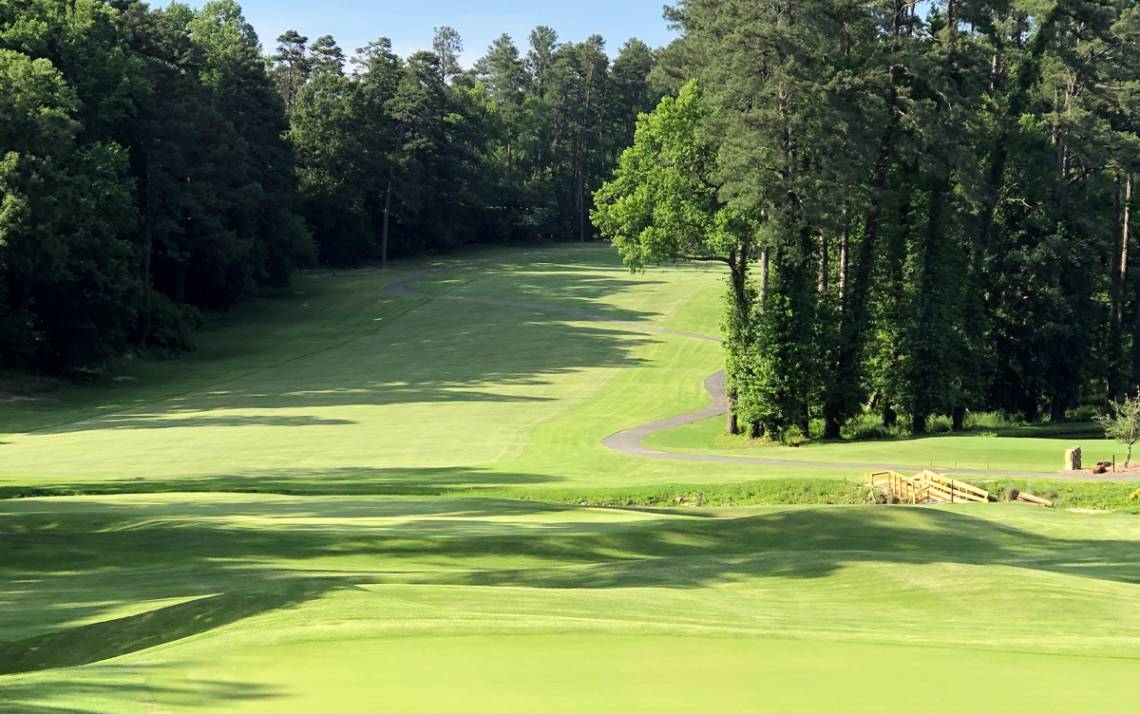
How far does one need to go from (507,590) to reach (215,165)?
260 ft

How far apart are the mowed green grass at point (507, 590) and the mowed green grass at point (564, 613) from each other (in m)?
0.05

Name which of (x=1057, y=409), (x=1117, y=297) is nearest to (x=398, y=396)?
(x=1057, y=409)

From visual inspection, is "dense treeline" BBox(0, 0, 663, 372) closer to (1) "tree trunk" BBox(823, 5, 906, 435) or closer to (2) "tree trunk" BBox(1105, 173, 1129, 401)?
(1) "tree trunk" BBox(823, 5, 906, 435)

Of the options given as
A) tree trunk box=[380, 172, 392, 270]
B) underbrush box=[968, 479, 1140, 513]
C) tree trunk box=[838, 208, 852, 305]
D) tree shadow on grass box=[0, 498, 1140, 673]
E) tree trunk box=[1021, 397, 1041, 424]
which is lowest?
tree trunk box=[1021, 397, 1041, 424]

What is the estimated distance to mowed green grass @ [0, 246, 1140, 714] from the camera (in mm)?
8758

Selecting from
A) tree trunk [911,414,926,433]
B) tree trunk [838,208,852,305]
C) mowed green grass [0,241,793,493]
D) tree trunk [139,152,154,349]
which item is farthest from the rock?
tree trunk [139,152,154,349]

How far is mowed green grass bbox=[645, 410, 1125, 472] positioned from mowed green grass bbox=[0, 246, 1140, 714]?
108 inches

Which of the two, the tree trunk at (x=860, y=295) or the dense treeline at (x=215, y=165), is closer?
the tree trunk at (x=860, y=295)

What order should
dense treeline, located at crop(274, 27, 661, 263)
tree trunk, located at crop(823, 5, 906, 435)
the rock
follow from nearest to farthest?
the rock < tree trunk, located at crop(823, 5, 906, 435) < dense treeline, located at crop(274, 27, 661, 263)

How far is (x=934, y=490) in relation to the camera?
32.8 m

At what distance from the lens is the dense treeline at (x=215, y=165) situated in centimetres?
6669

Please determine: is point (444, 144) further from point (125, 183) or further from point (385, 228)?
point (125, 183)

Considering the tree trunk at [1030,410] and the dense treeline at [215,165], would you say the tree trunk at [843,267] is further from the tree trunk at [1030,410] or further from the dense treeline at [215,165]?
the dense treeline at [215,165]

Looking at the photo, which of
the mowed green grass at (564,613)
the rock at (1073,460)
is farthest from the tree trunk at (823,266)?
the mowed green grass at (564,613)
